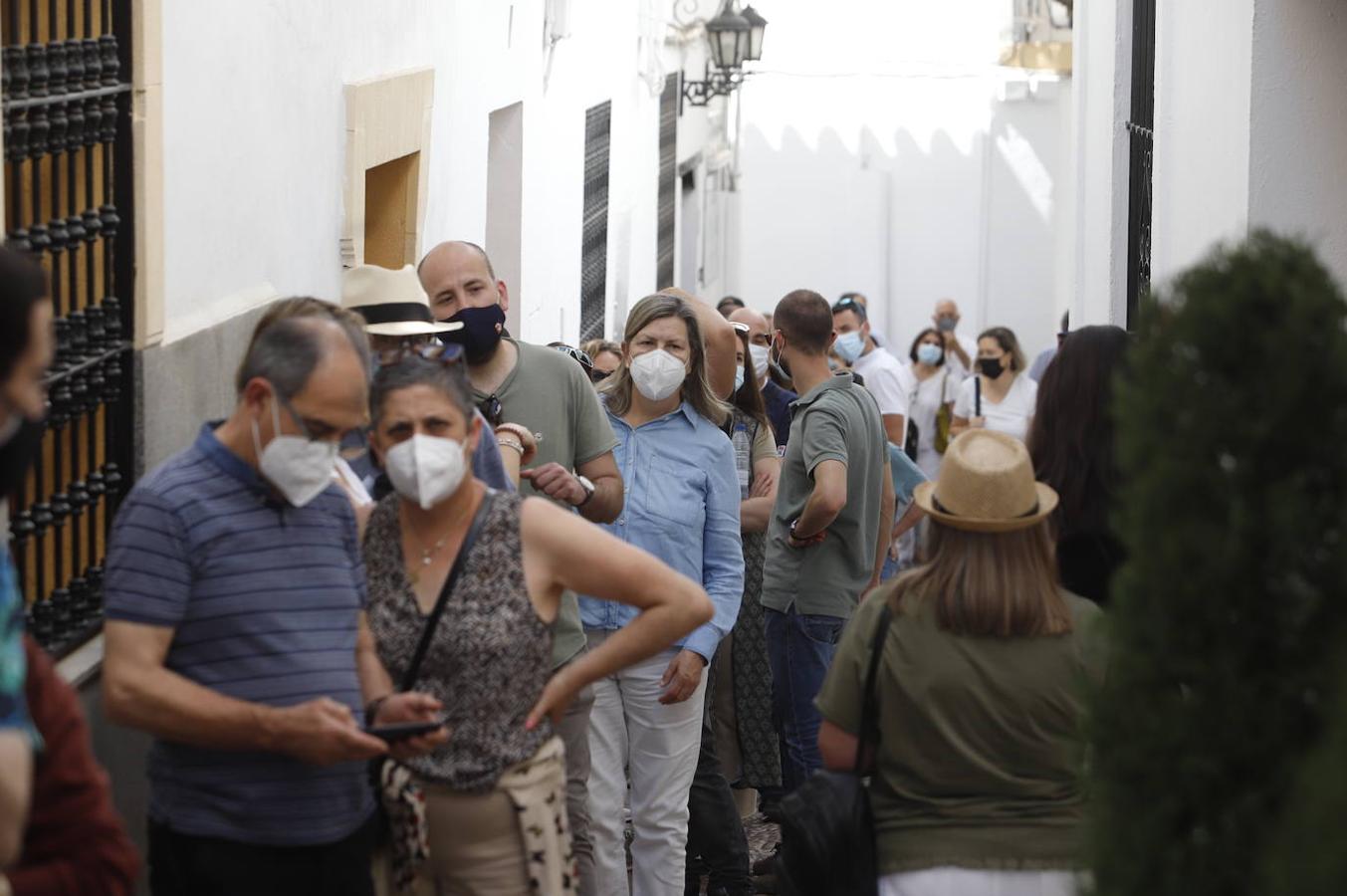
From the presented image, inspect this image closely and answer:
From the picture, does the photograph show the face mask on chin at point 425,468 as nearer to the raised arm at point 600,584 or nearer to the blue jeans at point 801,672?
the raised arm at point 600,584

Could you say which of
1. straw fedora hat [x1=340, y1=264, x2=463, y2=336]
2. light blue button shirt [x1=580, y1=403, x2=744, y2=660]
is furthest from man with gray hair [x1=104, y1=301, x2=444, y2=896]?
light blue button shirt [x1=580, y1=403, x2=744, y2=660]

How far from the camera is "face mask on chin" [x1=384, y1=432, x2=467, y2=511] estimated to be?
135 inches

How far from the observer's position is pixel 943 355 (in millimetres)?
14445

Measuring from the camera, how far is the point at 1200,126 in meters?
6.44

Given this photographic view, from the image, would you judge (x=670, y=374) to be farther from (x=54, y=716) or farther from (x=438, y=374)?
(x=54, y=716)

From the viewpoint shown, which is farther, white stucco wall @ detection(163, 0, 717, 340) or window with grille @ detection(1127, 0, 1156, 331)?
Result: window with grille @ detection(1127, 0, 1156, 331)

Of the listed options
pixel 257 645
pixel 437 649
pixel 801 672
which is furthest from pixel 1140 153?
pixel 257 645

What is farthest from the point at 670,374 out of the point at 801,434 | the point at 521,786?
the point at 521,786

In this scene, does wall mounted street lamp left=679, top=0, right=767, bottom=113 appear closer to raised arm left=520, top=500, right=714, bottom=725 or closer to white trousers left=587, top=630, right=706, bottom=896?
white trousers left=587, top=630, right=706, bottom=896

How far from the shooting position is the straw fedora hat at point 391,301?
459 cm

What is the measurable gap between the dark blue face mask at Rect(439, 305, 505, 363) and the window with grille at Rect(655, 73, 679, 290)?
12496 millimetres

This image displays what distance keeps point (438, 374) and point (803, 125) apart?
24.3m

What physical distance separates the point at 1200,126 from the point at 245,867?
4.44 m

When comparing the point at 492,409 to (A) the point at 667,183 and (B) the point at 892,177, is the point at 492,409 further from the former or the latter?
(B) the point at 892,177
